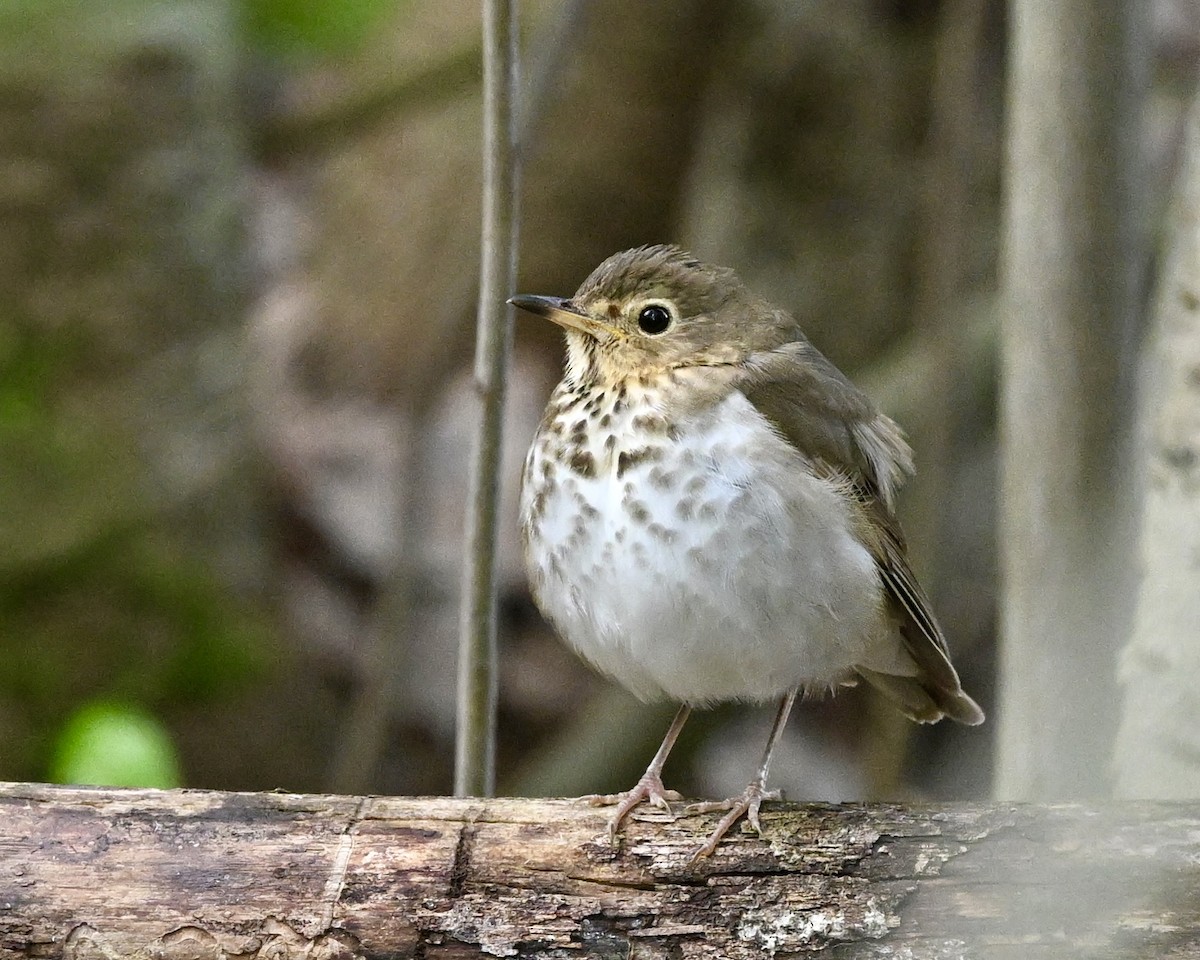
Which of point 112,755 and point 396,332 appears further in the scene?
point 396,332

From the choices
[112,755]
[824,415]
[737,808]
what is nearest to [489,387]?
[824,415]

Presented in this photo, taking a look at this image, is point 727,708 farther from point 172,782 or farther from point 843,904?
point 843,904

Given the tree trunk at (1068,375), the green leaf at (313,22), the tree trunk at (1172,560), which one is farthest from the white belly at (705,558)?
the green leaf at (313,22)

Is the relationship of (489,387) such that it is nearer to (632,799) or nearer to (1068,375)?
(632,799)

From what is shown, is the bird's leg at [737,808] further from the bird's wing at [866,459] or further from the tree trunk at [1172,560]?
the tree trunk at [1172,560]

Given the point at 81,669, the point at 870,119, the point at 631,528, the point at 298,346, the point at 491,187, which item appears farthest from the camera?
the point at 298,346

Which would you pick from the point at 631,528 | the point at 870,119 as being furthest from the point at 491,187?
the point at 870,119
